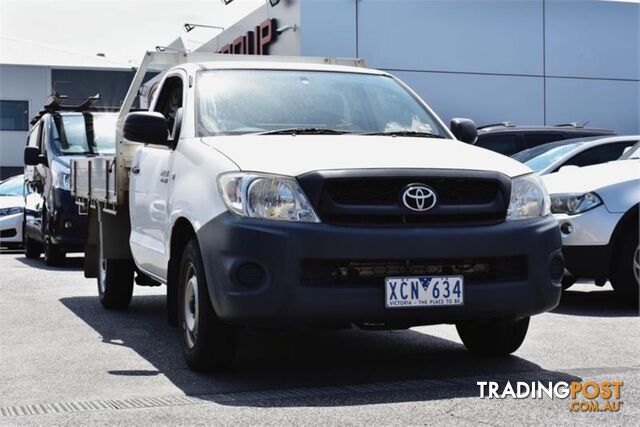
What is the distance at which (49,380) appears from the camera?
6043 mm

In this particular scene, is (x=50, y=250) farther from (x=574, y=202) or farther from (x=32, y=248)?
(x=574, y=202)

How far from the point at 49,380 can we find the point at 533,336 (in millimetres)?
3287

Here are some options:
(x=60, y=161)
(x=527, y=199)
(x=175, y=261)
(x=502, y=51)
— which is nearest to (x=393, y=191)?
(x=527, y=199)

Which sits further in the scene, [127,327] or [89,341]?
[127,327]

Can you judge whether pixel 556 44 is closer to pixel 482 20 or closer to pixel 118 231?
pixel 482 20

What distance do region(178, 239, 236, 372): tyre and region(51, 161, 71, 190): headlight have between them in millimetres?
8026

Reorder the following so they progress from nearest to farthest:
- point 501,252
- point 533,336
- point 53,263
Result: point 501,252, point 533,336, point 53,263

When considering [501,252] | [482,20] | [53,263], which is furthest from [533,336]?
[482,20]

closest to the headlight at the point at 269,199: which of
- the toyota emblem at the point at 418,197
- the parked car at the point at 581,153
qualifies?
the toyota emblem at the point at 418,197

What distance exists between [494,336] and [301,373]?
1263 millimetres

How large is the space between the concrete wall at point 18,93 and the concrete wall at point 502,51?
84.2 feet

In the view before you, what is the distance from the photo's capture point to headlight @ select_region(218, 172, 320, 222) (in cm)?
548

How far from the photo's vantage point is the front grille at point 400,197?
548 cm

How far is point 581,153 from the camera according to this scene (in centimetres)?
1123
